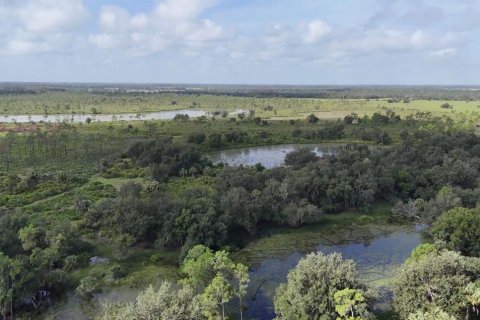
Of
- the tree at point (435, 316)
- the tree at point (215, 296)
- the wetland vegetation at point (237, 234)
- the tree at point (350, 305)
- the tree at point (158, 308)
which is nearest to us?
the tree at point (435, 316)

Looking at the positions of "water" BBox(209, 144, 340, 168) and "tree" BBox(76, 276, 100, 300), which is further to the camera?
"water" BBox(209, 144, 340, 168)

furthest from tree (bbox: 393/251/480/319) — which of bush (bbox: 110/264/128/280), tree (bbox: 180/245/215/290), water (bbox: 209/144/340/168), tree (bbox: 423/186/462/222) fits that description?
water (bbox: 209/144/340/168)

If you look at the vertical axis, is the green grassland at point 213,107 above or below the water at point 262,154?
above

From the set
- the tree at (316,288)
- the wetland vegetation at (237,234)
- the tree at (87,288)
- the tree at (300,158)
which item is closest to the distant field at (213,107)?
the tree at (300,158)

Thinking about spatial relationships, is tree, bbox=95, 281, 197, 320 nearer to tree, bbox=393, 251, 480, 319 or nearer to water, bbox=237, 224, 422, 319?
water, bbox=237, 224, 422, 319

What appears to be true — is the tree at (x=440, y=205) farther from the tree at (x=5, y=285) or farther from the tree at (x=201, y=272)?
the tree at (x=5, y=285)

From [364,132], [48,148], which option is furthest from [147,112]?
[364,132]
